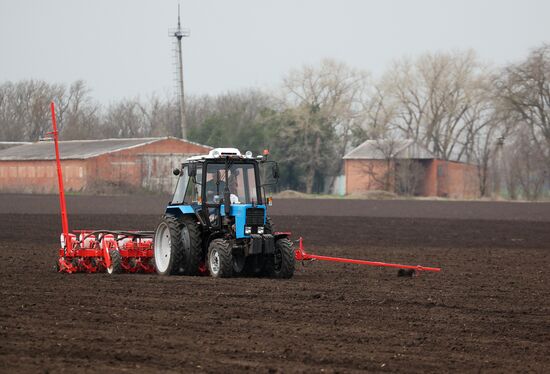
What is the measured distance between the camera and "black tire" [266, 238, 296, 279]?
16.2 meters

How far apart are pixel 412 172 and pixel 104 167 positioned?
73.7 feet

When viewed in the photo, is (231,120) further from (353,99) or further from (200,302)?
(200,302)

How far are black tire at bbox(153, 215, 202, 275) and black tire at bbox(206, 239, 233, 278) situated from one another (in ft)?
1.10

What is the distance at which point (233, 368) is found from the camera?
27.9 feet

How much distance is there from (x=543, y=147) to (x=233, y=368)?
62512 mm

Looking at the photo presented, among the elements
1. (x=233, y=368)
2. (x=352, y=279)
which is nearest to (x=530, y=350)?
(x=233, y=368)

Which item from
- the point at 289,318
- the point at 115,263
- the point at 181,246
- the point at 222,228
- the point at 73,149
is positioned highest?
the point at 73,149

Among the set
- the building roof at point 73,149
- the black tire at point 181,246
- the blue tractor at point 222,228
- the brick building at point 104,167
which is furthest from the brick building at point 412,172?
the black tire at point 181,246

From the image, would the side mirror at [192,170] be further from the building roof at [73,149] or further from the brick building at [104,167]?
the building roof at [73,149]

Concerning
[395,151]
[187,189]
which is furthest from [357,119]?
[187,189]

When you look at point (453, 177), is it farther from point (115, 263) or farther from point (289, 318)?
point (289, 318)

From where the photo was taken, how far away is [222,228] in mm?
16250

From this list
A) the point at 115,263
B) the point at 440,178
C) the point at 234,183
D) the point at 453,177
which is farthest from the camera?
the point at 453,177

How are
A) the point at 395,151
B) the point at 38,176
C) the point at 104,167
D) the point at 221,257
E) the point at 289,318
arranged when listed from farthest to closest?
the point at 395,151 → the point at 38,176 → the point at 104,167 → the point at 221,257 → the point at 289,318
